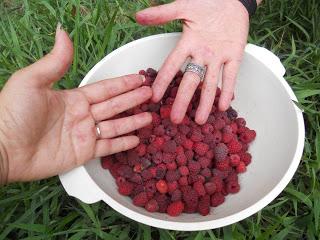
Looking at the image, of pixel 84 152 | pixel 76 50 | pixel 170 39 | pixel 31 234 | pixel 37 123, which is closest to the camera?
pixel 37 123

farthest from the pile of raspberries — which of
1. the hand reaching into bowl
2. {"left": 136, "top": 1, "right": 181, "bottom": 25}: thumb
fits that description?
{"left": 136, "top": 1, "right": 181, "bottom": 25}: thumb

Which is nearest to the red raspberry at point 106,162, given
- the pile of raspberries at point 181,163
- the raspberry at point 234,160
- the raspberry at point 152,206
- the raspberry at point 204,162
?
the pile of raspberries at point 181,163

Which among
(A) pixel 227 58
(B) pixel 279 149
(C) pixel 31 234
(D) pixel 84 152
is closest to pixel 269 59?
(A) pixel 227 58

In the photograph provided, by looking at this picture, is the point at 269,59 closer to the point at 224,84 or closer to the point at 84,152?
the point at 224,84

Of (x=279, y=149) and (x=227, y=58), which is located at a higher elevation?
(x=227, y=58)

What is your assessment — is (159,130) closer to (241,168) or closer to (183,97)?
(183,97)
